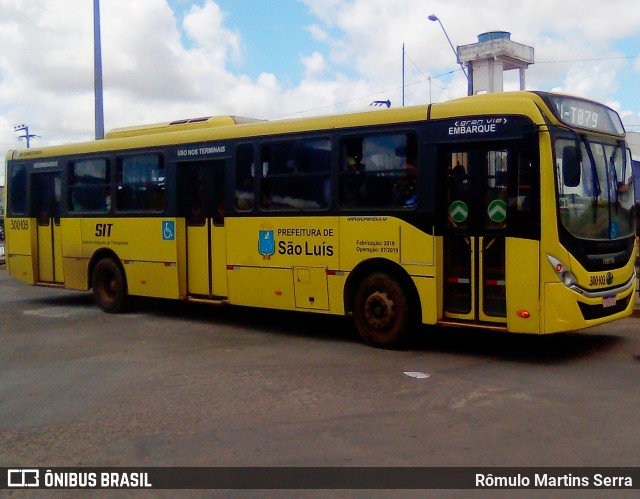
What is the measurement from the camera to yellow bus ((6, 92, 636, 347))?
8508 mm

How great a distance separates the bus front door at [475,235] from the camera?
8.74 m

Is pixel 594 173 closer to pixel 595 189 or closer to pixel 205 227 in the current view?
pixel 595 189

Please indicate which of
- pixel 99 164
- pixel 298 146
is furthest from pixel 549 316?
pixel 99 164

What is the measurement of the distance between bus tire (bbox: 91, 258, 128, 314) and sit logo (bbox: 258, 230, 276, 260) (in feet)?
11.7

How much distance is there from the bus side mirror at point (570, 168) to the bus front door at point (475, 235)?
64cm

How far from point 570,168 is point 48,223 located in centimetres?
1029

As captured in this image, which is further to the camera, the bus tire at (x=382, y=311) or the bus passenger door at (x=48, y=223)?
the bus passenger door at (x=48, y=223)

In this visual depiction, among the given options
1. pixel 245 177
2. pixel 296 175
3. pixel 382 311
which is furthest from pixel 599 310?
pixel 245 177

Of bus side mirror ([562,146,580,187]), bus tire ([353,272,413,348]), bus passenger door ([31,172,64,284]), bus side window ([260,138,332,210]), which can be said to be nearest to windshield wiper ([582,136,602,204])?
bus side mirror ([562,146,580,187])

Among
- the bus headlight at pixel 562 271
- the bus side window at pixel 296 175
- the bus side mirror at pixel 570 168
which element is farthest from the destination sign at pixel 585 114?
the bus side window at pixel 296 175

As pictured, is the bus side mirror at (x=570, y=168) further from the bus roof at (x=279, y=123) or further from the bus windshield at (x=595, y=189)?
the bus roof at (x=279, y=123)

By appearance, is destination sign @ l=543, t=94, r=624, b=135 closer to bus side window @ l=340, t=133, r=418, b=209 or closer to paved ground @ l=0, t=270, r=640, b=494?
bus side window @ l=340, t=133, r=418, b=209

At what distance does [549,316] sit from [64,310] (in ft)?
31.6

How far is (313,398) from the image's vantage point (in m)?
7.42
